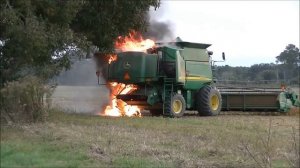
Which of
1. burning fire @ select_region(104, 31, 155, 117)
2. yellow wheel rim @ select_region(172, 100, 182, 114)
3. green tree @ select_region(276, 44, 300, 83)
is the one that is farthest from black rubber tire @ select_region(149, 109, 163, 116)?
green tree @ select_region(276, 44, 300, 83)

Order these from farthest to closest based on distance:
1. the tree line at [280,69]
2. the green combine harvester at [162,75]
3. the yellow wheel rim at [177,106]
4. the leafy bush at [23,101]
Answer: the tree line at [280,69]
the yellow wheel rim at [177,106]
the green combine harvester at [162,75]
the leafy bush at [23,101]

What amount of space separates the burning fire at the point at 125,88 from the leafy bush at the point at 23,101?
325 inches

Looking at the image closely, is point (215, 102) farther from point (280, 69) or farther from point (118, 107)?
point (280, 69)

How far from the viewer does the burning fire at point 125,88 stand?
2091cm

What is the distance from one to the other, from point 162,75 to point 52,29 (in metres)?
6.51

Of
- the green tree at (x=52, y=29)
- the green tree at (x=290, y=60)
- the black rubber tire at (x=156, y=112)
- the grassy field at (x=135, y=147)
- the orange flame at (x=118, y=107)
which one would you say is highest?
the green tree at (x=290, y=60)

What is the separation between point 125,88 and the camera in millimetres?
20891

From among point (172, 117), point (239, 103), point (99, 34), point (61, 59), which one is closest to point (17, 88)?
point (61, 59)

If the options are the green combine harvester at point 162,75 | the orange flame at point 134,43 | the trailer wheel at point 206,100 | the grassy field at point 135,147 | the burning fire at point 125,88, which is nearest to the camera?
the grassy field at point 135,147

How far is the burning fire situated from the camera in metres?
20.9

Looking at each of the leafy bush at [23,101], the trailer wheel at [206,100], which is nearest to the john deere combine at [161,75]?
the trailer wheel at [206,100]

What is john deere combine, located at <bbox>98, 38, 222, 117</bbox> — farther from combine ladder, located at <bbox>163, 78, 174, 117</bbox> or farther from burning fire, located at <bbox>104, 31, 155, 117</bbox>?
burning fire, located at <bbox>104, 31, 155, 117</bbox>

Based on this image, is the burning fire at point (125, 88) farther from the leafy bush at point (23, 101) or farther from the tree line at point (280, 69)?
the tree line at point (280, 69)

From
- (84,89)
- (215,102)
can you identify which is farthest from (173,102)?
(84,89)
